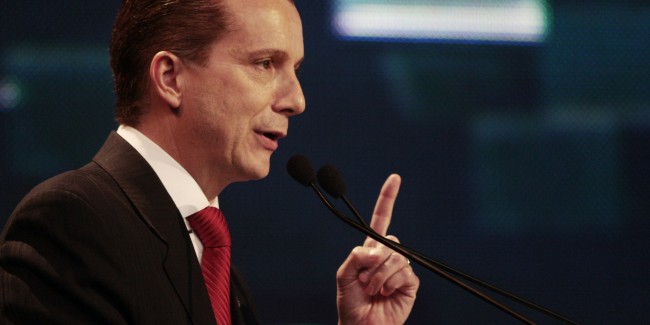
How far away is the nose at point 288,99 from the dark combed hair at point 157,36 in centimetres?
14

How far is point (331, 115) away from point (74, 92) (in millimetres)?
705

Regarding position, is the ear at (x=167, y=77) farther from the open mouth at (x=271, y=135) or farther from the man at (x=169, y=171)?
the open mouth at (x=271, y=135)

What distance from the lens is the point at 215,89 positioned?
1.30 m

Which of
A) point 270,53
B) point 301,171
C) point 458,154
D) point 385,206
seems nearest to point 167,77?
point 270,53

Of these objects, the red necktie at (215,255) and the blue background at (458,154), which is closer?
the red necktie at (215,255)

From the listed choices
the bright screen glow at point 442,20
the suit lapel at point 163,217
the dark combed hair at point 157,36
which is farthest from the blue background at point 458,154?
the suit lapel at point 163,217

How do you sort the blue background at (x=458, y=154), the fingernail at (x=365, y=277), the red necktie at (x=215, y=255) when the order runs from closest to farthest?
the red necktie at (x=215, y=255) < the fingernail at (x=365, y=277) < the blue background at (x=458, y=154)

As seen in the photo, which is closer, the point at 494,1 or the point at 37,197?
the point at 37,197

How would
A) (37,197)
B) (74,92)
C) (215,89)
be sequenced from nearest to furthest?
(37,197), (215,89), (74,92)

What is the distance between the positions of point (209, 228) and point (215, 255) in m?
0.05

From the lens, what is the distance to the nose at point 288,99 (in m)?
1.35

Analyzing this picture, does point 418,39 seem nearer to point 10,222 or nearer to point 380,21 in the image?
point 380,21

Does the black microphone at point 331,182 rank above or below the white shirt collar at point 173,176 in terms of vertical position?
above

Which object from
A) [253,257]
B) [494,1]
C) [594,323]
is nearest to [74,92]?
[253,257]
